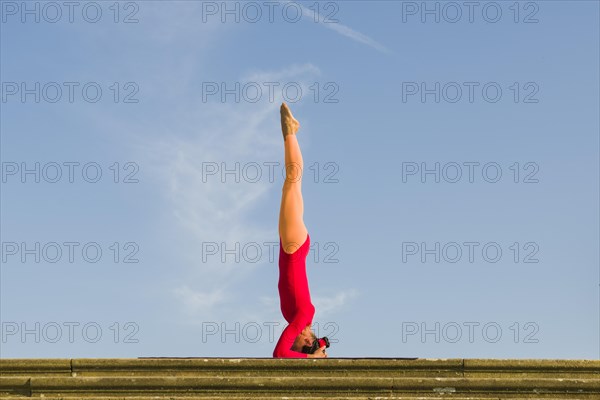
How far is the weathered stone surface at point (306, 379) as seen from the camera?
8383mm

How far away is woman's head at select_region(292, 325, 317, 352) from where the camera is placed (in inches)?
464

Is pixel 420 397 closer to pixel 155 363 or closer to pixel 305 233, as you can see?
pixel 155 363

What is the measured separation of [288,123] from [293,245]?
5.78 feet

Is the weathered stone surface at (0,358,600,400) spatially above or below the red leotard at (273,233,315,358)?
below

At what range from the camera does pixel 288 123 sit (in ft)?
42.1

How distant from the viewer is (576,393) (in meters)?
8.46

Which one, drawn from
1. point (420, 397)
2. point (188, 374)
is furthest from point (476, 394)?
point (188, 374)

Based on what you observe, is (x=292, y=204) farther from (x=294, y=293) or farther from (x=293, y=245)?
(x=294, y=293)

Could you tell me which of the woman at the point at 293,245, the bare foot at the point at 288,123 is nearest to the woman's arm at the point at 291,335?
the woman at the point at 293,245

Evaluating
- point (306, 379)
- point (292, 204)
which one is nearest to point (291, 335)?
point (292, 204)

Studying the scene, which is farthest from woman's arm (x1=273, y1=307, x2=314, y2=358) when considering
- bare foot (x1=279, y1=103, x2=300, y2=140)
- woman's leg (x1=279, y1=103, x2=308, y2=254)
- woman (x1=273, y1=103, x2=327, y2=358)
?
bare foot (x1=279, y1=103, x2=300, y2=140)

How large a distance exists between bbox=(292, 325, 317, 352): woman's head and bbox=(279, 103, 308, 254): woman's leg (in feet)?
3.86

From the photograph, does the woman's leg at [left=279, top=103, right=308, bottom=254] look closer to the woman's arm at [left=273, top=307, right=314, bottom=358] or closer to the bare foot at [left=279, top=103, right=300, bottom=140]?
the bare foot at [left=279, top=103, right=300, bottom=140]

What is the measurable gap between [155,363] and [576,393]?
4048mm
